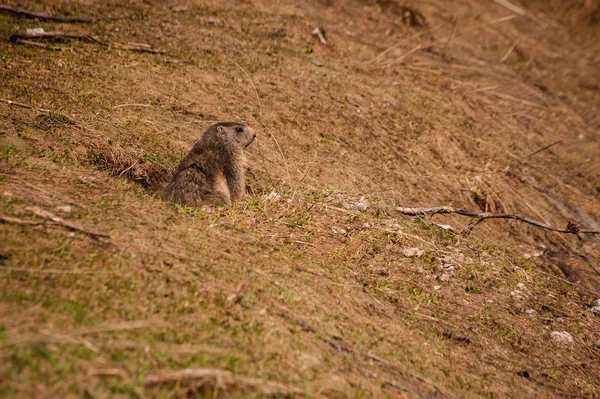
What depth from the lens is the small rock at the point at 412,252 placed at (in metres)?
4.85

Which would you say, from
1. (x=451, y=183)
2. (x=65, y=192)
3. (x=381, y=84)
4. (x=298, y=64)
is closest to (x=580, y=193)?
(x=451, y=183)

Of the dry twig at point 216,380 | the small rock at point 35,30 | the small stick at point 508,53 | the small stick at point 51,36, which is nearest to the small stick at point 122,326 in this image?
the dry twig at point 216,380

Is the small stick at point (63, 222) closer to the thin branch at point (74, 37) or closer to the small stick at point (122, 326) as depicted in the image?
the small stick at point (122, 326)

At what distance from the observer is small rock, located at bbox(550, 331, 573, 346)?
4.34 meters

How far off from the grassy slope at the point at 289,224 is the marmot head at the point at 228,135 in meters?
0.62

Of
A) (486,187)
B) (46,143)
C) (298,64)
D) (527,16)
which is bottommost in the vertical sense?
(46,143)

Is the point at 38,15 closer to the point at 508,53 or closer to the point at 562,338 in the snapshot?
the point at 562,338

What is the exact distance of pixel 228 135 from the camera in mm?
5512

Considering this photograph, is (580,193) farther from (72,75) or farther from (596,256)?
(72,75)

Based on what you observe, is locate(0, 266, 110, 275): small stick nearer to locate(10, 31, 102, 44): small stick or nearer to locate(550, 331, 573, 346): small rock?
locate(550, 331, 573, 346): small rock

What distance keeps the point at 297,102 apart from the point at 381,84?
7.44ft

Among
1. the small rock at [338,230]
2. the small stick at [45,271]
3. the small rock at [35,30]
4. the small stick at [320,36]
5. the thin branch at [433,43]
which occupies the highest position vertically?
the thin branch at [433,43]

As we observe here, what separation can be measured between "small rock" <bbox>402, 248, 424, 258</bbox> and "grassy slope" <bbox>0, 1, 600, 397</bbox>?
96 millimetres

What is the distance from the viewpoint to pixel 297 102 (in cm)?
747
